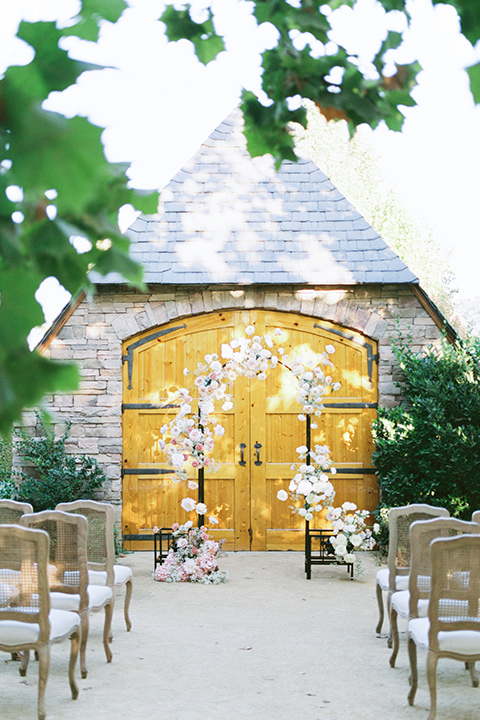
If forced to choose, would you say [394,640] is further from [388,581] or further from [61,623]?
[61,623]

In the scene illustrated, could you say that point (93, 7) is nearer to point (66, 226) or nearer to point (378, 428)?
point (66, 226)

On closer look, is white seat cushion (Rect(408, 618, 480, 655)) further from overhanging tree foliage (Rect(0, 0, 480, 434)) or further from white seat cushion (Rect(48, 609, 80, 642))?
overhanging tree foliage (Rect(0, 0, 480, 434))

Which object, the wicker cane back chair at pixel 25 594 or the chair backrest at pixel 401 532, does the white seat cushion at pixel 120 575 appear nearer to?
the wicker cane back chair at pixel 25 594

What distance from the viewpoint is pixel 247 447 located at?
8.07 m

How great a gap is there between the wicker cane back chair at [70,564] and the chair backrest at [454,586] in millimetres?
1997

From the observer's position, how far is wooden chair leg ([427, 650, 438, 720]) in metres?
3.63

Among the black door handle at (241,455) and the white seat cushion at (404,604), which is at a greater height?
the black door handle at (241,455)

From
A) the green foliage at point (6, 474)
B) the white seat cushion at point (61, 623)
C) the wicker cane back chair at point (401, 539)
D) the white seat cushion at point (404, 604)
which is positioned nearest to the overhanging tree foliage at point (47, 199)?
the white seat cushion at point (61, 623)

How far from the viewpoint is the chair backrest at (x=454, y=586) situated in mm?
3705

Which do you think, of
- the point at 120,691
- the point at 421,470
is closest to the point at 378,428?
the point at 421,470

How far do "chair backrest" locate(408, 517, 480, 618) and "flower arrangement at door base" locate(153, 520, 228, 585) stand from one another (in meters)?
2.79

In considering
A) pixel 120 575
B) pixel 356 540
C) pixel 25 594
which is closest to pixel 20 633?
pixel 25 594

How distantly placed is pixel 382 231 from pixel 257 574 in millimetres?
14689

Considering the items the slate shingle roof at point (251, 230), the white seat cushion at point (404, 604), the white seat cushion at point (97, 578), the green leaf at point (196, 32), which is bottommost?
the white seat cushion at point (404, 604)
